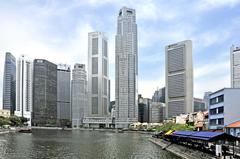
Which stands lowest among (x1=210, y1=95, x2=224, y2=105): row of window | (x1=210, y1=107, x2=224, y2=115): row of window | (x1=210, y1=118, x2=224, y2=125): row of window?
(x1=210, y1=118, x2=224, y2=125): row of window

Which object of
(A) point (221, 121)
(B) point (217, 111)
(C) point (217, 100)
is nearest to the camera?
(A) point (221, 121)

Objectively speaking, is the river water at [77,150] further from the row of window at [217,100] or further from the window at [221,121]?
the row of window at [217,100]

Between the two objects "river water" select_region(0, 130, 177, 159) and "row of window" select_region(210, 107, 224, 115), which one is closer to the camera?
"river water" select_region(0, 130, 177, 159)

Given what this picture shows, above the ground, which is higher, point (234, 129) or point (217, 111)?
point (217, 111)

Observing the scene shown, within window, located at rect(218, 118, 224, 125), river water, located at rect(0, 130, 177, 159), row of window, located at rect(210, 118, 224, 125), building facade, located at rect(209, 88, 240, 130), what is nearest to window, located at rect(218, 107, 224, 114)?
building facade, located at rect(209, 88, 240, 130)

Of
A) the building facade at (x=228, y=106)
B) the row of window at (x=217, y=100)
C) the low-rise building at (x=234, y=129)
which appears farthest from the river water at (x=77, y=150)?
the row of window at (x=217, y=100)

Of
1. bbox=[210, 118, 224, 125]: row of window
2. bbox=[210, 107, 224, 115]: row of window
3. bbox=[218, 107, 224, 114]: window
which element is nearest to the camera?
bbox=[218, 107, 224, 114]: window

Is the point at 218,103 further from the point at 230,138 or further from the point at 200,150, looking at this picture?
the point at 230,138

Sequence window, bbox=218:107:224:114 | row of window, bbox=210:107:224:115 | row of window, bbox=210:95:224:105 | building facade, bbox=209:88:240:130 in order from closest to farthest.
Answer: building facade, bbox=209:88:240:130
window, bbox=218:107:224:114
row of window, bbox=210:107:224:115
row of window, bbox=210:95:224:105

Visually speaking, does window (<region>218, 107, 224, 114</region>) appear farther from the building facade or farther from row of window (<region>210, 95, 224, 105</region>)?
row of window (<region>210, 95, 224, 105</region>)

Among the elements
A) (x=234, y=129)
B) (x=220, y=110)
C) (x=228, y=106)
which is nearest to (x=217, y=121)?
(x=220, y=110)

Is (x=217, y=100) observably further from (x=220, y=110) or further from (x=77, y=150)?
(x=77, y=150)

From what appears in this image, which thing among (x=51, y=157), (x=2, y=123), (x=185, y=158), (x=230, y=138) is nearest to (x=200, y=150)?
(x=185, y=158)

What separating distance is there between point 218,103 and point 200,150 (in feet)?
105
